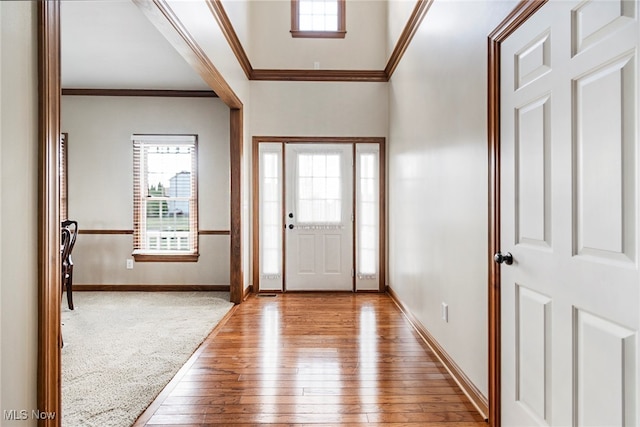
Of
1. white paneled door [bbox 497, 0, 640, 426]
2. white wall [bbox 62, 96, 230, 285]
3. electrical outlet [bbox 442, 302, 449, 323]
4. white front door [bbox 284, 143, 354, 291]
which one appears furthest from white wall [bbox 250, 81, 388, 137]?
white paneled door [bbox 497, 0, 640, 426]

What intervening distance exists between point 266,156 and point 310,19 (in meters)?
1.97

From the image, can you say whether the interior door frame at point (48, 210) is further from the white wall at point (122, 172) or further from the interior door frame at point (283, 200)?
the white wall at point (122, 172)

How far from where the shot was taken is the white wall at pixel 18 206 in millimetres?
1026

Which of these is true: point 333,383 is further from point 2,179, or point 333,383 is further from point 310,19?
point 310,19

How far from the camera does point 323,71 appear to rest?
5039 millimetres

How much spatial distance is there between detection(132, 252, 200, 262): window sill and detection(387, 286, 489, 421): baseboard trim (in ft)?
10.1

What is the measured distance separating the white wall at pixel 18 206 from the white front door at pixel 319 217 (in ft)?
13.0

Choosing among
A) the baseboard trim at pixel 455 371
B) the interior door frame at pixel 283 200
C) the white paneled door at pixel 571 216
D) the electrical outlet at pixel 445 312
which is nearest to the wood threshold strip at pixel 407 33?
the interior door frame at pixel 283 200

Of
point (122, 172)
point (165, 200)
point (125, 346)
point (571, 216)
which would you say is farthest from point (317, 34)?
point (571, 216)

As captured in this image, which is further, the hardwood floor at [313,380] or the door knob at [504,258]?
the hardwood floor at [313,380]

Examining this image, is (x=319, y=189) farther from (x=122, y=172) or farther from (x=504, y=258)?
(x=504, y=258)

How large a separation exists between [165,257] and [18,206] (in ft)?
14.3

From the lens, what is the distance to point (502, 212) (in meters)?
1.85

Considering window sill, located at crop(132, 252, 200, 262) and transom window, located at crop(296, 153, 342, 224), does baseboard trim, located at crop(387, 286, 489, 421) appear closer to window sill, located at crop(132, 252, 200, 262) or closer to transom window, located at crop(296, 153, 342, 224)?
transom window, located at crop(296, 153, 342, 224)
